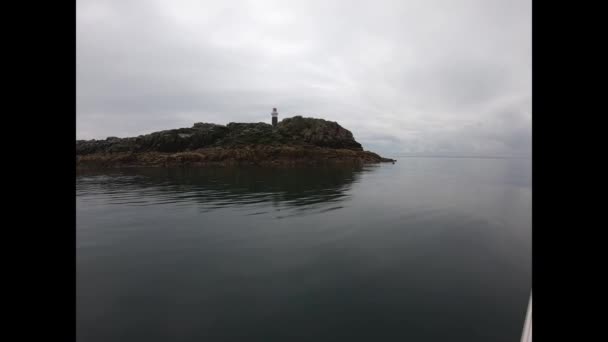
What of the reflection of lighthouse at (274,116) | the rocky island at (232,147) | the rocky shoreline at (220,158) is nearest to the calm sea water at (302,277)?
the rocky shoreline at (220,158)

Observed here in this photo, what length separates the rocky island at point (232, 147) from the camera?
74.5 meters

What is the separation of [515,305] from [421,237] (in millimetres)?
6002

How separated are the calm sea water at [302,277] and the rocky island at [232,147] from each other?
59096mm

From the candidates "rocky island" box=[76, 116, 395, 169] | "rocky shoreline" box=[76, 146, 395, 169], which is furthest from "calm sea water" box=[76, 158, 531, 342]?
"rocky island" box=[76, 116, 395, 169]

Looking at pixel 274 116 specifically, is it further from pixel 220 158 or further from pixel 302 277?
pixel 302 277

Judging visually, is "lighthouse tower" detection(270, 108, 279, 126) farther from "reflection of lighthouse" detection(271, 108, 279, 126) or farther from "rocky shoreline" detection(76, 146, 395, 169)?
"rocky shoreline" detection(76, 146, 395, 169)

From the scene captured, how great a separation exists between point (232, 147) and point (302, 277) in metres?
80.8

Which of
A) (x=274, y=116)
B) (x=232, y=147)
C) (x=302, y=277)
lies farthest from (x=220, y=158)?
(x=302, y=277)

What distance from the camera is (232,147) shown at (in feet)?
277

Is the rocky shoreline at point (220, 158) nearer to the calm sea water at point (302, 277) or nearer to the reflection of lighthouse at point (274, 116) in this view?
the reflection of lighthouse at point (274, 116)

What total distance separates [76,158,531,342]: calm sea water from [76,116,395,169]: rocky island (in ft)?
194

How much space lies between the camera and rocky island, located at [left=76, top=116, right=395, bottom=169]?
7450cm
